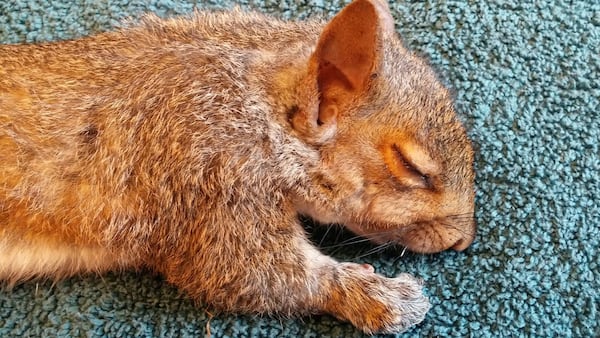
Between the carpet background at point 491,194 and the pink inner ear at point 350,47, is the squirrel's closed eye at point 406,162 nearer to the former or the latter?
the pink inner ear at point 350,47

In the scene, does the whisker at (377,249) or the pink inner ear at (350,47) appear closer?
the pink inner ear at (350,47)

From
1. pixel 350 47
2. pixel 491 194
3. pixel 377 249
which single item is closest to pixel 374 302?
pixel 377 249

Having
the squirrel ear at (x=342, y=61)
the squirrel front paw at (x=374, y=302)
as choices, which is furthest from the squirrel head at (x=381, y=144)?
the squirrel front paw at (x=374, y=302)

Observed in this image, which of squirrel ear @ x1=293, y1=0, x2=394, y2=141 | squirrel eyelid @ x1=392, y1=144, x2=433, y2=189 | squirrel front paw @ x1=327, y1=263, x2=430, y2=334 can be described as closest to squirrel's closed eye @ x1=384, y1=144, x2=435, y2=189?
squirrel eyelid @ x1=392, y1=144, x2=433, y2=189

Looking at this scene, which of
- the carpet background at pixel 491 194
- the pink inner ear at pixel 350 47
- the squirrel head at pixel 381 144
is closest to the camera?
the pink inner ear at pixel 350 47

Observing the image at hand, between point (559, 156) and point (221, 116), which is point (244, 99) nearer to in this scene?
point (221, 116)

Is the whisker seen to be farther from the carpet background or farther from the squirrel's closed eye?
the squirrel's closed eye

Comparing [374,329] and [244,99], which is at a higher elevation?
[244,99]

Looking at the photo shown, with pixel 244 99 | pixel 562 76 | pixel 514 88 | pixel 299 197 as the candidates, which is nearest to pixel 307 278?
pixel 299 197
